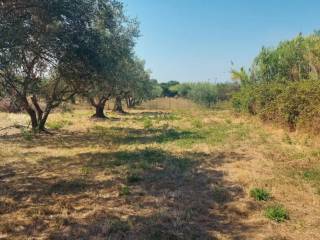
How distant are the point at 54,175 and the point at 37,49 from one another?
12.2ft

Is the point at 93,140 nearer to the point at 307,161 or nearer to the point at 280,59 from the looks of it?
the point at 307,161

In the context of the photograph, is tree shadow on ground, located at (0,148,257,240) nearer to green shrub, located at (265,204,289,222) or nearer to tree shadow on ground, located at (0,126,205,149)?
green shrub, located at (265,204,289,222)

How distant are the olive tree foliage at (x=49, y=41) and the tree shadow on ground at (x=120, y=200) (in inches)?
107

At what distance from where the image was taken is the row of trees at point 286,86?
2042cm

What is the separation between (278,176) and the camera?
11.8 meters

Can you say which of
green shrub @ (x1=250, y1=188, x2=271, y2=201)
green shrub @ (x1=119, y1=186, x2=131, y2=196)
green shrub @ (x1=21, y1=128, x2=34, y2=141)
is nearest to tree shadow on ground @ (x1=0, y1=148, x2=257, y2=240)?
green shrub @ (x1=119, y1=186, x2=131, y2=196)

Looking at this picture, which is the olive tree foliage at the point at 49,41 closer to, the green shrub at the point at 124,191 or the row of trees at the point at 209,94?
the green shrub at the point at 124,191

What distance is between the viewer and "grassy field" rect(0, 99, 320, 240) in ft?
24.6

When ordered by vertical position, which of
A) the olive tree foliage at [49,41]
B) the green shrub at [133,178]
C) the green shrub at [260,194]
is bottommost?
the green shrub at [133,178]

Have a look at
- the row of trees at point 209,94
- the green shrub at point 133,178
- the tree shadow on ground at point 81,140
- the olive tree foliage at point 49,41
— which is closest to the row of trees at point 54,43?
the olive tree foliage at point 49,41

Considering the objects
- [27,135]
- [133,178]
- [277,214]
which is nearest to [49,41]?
[133,178]

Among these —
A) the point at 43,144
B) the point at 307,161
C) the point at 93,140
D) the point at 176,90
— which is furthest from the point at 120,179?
the point at 176,90

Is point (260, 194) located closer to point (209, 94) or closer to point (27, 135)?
point (27, 135)

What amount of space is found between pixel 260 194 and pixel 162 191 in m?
2.36
